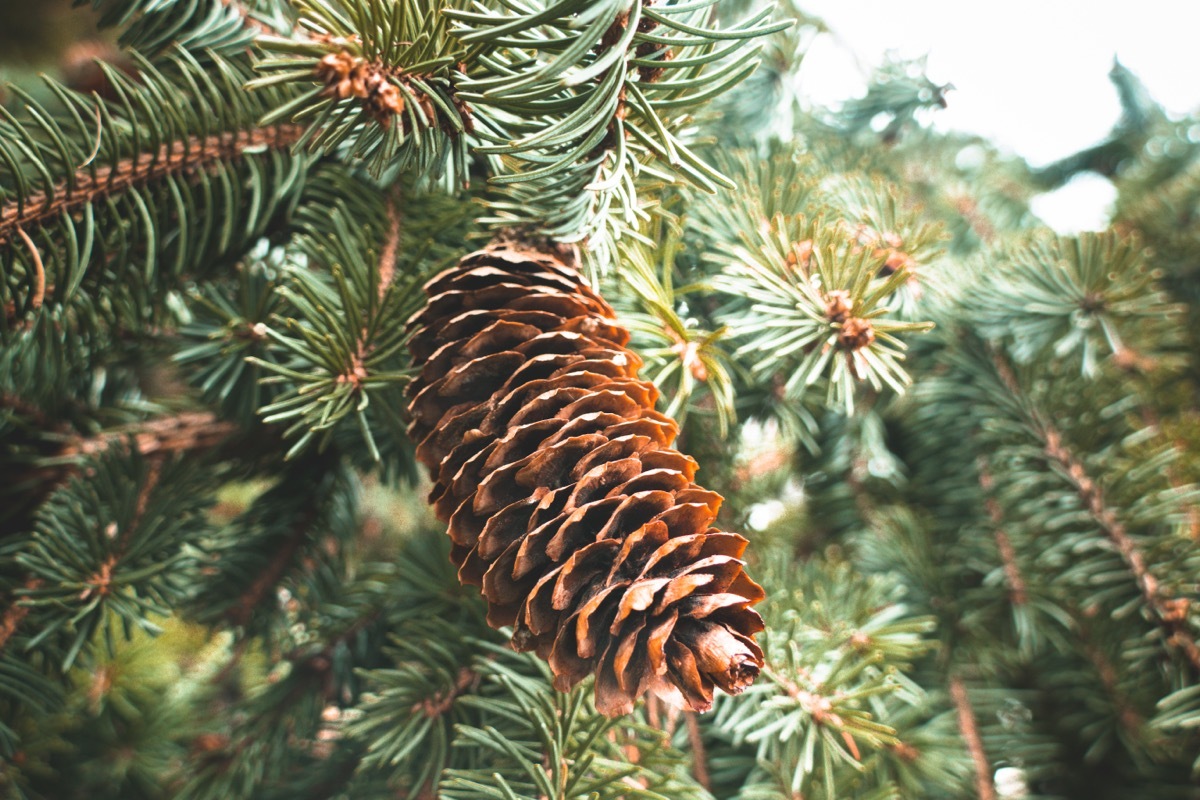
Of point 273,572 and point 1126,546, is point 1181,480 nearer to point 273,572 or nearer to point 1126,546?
point 1126,546

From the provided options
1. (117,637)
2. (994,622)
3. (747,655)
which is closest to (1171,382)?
(994,622)

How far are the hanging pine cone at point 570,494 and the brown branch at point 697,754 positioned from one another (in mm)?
253

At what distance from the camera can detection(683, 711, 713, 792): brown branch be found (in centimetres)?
56

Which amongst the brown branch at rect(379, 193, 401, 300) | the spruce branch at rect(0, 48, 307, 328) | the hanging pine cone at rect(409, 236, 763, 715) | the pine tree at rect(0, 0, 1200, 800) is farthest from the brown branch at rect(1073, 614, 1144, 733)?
the spruce branch at rect(0, 48, 307, 328)

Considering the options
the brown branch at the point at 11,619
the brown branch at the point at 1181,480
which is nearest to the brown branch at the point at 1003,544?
the brown branch at the point at 1181,480

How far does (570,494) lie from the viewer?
36 centimetres

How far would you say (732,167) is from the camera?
0.59 m

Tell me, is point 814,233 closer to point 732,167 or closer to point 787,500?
point 732,167

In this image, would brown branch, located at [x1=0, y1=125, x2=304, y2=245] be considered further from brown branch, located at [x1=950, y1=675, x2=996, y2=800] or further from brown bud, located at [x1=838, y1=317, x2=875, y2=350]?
brown branch, located at [x1=950, y1=675, x2=996, y2=800]

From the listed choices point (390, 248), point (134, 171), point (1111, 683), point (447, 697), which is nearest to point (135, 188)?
point (134, 171)

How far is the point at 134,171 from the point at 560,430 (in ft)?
1.11

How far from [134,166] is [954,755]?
759mm

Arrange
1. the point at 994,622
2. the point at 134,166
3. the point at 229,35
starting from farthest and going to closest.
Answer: the point at 994,622 < the point at 229,35 < the point at 134,166

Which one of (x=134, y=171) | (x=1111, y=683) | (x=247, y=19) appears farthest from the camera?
(x=1111, y=683)
